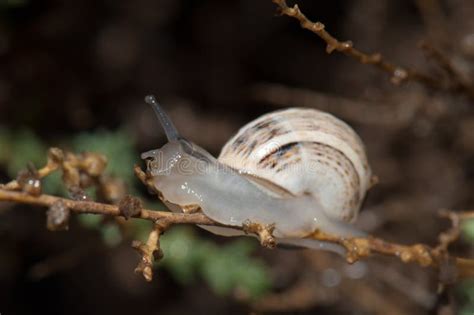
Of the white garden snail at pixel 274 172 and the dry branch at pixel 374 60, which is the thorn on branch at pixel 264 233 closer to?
the white garden snail at pixel 274 172

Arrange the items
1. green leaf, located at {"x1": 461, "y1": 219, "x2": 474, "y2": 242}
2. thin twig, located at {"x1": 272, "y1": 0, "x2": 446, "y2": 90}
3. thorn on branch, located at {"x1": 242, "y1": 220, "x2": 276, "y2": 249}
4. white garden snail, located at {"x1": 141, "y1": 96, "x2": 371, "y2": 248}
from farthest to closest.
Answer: green leaf, located at {"x1": 461, "y1": 219, "x2": 474, "y2": 242} < white garden snail, located at {"x1": 141, "y1": 96, "x2": 371, "y2": 248} < thin twig, located at {"x1": 272, "y1": 0, "x2": 446, "y2": 90} < thorn on branch, located at {"x1": 242, "y1": 220, "x2": 276, "y2": 249}

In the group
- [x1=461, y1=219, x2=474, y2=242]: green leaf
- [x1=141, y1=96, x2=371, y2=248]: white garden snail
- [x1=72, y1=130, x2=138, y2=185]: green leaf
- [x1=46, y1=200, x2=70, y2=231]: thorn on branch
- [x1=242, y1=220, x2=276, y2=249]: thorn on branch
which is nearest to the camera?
[x1=46, y1=200, x2=70, y2=231]: thorn on branch

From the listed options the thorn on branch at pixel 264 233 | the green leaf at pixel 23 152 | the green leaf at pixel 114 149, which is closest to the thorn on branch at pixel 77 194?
the thorn on branch at pixel 264 233

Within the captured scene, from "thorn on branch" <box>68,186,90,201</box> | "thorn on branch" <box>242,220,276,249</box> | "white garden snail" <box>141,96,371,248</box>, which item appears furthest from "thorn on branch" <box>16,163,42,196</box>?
"thorn on branch" <box>242,220,276,249</box>

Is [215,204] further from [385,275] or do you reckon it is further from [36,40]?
[36,40]

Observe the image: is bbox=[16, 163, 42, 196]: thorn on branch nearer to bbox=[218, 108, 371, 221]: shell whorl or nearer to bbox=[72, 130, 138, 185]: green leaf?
bbox=[218, 108, 371, 221]: shell whorl

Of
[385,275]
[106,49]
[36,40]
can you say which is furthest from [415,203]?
[36,40]

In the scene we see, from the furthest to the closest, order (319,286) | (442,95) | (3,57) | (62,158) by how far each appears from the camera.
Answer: (3,57) → (319,286) → (442,95) → (62,158)
